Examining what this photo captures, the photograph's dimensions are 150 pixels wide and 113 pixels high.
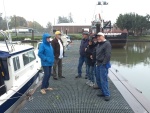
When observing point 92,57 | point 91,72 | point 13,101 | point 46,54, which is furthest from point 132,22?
point 13,101

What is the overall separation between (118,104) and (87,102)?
0.75m

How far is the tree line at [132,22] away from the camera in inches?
2387

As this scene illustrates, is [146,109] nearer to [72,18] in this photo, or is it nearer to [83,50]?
[83,50]

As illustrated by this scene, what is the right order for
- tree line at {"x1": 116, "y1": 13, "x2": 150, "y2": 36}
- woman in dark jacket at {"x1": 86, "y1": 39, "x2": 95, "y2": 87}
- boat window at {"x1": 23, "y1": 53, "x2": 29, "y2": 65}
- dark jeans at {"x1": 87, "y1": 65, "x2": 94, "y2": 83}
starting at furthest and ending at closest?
tree line at {"x1": 116, "y1": 13, "x2": 150, "y2": 36}, boat window at {"x1": 23, "y1": 53, "x2": 29, "y2": 65}, dark jeans at {"x1": 87, "y1": 65, "x2": 94, "y2": 83}, woman in dark jacket at {"x1": 86, "y1": 39, "x2": 95, "y2": 87}

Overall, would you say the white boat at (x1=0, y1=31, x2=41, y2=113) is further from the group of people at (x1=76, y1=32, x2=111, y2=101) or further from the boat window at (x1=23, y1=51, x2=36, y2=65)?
the group of people at (x1=76, y1=32, x2=111, y2=101)

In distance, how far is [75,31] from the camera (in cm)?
Result: 8725

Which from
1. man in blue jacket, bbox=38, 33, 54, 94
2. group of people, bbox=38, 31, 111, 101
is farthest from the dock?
man in blue jacket, bbox=38, 33, 54, 94

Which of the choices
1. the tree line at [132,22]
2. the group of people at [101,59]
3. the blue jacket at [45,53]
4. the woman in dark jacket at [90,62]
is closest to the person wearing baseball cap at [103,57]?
the group of people at [101,59]

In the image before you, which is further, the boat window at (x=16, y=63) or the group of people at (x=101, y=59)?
the boat window at (x=16, y=63)

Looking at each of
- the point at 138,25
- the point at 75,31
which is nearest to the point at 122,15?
the point at 138,25

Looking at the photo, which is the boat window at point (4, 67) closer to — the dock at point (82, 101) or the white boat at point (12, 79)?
the white boat at point (12, 79)

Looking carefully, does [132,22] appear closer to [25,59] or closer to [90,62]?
[25,59]

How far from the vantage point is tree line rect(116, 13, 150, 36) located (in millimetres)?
60628

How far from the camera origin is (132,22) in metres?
60.9
